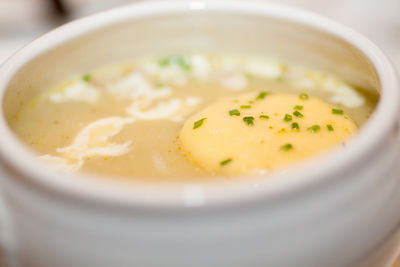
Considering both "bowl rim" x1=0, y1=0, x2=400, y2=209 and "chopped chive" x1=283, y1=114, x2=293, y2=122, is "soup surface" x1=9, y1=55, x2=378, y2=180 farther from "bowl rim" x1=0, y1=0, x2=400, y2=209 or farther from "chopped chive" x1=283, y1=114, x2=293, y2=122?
"bowl rim" x1=0, y1=0, x2=400, y2=209

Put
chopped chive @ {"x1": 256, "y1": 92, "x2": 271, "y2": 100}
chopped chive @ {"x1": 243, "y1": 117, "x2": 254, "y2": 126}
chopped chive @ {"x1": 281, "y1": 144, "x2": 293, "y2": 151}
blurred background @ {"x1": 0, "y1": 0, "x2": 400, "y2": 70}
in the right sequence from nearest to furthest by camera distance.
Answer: chopped chive @ {"x1": 281, "y1": 144, "x2": 293, "y2": 151}, chopped chive @ {"x1": 243, "y1": 117, "x2": 254, "y2": 126}, chopped chive @ {"x1": 256, "y1": 92, "x2": 271, "y2": 100}, blurred background @ {"x1": 0, "y1": 0, "x2": 400, "y2": 70}

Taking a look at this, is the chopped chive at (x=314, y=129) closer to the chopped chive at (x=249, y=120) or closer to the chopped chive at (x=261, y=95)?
the chopped chive at (x=249, y=120)

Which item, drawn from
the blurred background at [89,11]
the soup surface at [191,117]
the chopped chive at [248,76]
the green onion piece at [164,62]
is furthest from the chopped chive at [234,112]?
the blurred background at [89,11]

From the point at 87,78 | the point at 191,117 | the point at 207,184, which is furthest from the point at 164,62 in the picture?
the point at 207,184

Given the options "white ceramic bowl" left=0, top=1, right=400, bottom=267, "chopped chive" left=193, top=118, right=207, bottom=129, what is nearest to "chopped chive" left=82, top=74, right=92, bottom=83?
"chopped chive" left=193, top=118, right=207, bottom=129

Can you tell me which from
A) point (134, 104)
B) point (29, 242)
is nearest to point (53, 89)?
point (134, 104)

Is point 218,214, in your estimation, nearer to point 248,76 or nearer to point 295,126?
point 295,126
